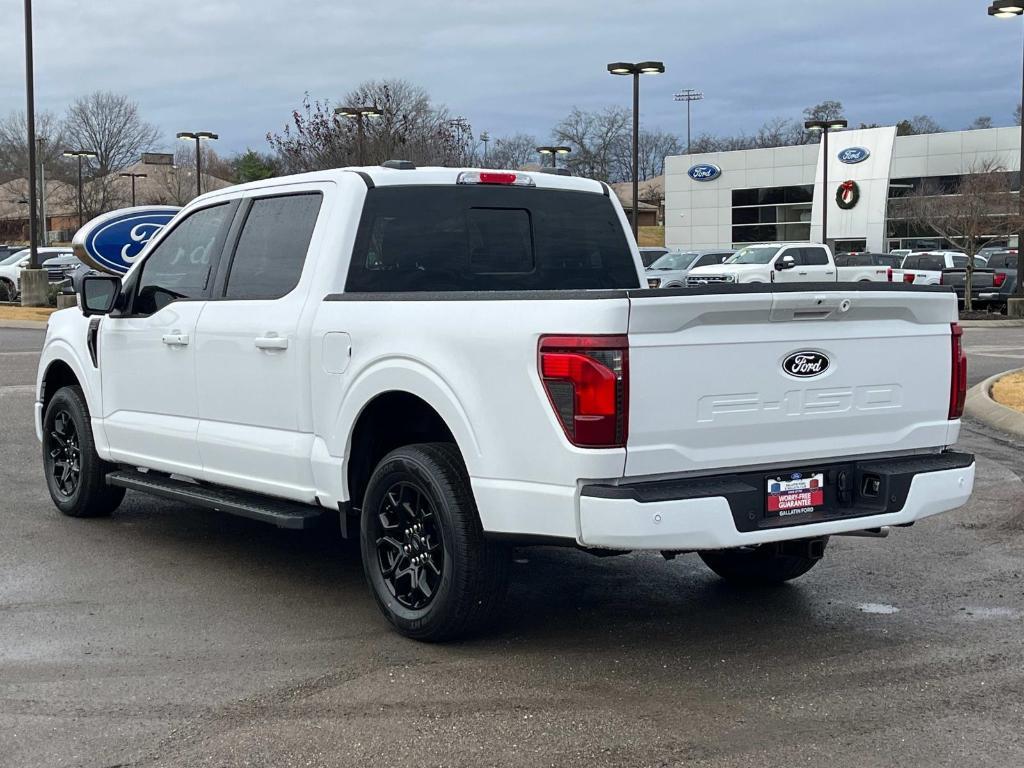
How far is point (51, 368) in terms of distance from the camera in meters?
8.38

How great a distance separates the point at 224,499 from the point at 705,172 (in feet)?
223

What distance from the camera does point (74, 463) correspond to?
820 cm

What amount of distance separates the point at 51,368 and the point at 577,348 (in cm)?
491

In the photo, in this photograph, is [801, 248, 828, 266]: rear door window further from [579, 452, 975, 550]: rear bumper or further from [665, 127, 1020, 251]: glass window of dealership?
[579, 452, 975, 550]: rear bumper

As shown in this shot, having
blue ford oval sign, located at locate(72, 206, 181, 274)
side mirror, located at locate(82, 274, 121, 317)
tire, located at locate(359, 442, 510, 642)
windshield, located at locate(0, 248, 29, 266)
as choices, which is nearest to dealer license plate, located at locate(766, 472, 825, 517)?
tire, located at locate(359, 442, 510, 642)

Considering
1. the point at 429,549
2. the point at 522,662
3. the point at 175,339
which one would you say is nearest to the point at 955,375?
the point at 522,662

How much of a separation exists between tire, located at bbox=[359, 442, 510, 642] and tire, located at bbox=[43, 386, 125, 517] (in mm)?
2886

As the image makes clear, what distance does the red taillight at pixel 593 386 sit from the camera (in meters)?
4.63

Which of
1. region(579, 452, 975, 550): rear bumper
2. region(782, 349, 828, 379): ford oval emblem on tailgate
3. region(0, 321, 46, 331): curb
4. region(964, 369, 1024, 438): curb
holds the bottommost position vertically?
region(0, 321, 46, 331): curb

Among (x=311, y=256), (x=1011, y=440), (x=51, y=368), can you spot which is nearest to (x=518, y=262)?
(x=311, y=256)

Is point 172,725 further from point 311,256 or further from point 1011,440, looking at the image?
point 1011,440


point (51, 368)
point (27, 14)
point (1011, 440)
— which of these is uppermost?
point (27, 14)

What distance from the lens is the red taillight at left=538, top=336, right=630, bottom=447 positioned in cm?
463

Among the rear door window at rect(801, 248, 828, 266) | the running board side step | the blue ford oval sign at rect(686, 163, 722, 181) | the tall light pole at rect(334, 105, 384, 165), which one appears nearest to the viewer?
the running board side step
